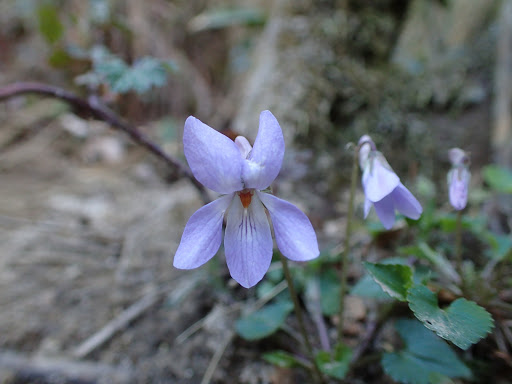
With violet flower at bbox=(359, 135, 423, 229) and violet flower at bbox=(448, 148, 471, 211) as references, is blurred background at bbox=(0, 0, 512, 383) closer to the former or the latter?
violet flower at bbox=(359, 135, 423, 229)

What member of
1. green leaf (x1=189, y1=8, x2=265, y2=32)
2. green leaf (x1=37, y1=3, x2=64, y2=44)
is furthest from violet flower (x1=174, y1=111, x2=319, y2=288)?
green leaf (x1=189, y1=8, x2=265, y2=32)

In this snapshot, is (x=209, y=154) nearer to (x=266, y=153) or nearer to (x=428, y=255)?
(x=266, y=153)

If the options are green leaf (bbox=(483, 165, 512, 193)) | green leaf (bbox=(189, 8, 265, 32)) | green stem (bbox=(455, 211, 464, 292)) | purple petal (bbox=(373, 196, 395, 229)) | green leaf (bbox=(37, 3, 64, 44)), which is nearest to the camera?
purple petal (bbox=(373, 196, 395, 229))

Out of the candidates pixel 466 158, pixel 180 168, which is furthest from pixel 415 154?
pixel 180 168

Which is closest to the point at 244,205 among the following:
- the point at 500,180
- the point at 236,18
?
the point at 500,180

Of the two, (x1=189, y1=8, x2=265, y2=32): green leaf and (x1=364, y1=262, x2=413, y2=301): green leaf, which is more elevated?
(x1=189, y1=8, x2=265, y2=32): green leaf

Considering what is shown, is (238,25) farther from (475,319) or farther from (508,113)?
(475,319)
